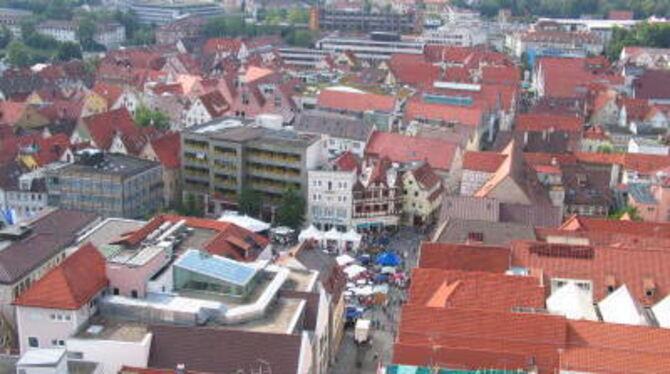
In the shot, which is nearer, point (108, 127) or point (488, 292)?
point (488, 292)

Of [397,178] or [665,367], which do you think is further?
[397,178]

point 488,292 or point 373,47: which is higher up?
point 373,47

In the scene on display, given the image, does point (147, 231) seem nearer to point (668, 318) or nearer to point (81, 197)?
point (81, 197)

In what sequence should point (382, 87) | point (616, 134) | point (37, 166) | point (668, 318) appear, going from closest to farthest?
point (668, 318), point (37, 166), point (616, 134), point (382, 87)

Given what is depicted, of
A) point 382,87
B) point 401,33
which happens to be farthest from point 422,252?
point 401,33

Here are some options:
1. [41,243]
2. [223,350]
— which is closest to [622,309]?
[223,350]

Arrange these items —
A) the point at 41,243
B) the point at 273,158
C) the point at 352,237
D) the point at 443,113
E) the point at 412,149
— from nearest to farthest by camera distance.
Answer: the point at 41,243 < the point at 352,237 < the point at 273,158 < the point at 412,149 < the point at 443,113

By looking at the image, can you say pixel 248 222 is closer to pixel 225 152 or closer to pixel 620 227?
pixel 225 152

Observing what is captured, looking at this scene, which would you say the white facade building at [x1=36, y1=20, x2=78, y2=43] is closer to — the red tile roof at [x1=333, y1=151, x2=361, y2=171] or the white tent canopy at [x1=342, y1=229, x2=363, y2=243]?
the red tile roof at [x1=333, y1=151, x2=361, y2=171]
